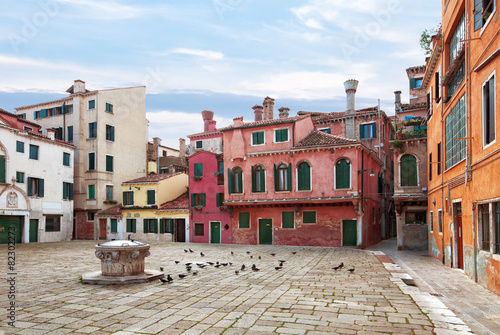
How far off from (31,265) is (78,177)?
22069 millimetres

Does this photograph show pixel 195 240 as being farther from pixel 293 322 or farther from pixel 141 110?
pixel 293 322

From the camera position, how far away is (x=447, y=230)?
1631cm

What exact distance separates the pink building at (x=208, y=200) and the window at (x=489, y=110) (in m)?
20.5

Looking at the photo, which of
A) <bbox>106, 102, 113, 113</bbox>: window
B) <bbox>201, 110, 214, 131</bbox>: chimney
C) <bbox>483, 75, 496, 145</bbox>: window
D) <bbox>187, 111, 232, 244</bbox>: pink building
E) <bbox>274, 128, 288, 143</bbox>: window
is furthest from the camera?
<bbox>201, 110, 214, 131</bbox>: chimney

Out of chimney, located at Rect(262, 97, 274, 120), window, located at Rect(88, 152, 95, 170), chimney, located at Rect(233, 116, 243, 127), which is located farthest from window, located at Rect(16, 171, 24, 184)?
chimney, located at Rect(262, 97, 274, 120)

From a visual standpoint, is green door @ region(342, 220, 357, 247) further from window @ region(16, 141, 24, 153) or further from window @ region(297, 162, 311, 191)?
window @ region(16, 141, 24, 153)

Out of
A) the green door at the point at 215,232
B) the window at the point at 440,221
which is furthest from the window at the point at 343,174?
the green door at the point at 215,232

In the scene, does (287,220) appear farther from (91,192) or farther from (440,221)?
(91,192)

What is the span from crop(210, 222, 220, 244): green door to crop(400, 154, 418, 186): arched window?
13.9 meters

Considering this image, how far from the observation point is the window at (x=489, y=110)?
10.5 metres

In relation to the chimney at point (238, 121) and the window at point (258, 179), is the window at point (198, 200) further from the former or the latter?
the chimney at point (238, 121)

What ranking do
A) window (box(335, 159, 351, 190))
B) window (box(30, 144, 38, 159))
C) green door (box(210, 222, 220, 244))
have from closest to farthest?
window (box(335, 159, 351, 190)) < green door (box(210, 222, 220, 244)) < window (box(30, 144, 38, 159))

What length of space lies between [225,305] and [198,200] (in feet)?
75.8

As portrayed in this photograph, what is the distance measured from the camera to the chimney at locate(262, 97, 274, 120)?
35625 millimetres
